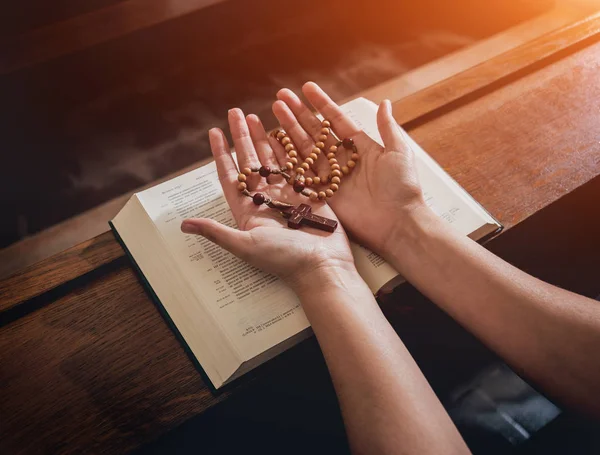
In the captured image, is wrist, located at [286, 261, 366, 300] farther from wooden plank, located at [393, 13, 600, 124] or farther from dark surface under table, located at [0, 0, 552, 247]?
dark surface under table, located at [0, 0, 552, 247]

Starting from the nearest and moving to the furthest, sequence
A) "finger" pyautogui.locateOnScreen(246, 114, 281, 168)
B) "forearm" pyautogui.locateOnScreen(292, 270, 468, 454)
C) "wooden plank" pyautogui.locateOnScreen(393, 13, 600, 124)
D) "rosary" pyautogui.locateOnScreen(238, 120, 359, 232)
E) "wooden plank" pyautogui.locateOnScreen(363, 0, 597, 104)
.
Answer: "forearm" pyautogui.locateOnScreen(292, 270, 468, 454)
"rosary" pyautogui.locateOnScreen(238, 120, 359, 232)
"finger" pyautogui.locateOnScreen(246, 114, 281, 168)
"wooden plank" pyautogui.locateOnScreen(393, 13, 600, 124)
"wooden plank" pyautogui.locateOnScreen(363, 0, 597, 104)

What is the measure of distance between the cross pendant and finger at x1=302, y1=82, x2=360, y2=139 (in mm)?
214

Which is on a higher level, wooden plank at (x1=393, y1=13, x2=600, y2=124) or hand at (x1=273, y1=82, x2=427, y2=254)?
wooden plank at (x1=393, y1=13, x2=600, y2=124)

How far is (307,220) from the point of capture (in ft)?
2.53

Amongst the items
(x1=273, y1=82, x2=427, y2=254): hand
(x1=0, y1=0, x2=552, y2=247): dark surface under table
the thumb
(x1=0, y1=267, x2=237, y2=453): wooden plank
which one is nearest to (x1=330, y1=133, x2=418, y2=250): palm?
(x1=273, y1=82, x2=427, y2=254): hand

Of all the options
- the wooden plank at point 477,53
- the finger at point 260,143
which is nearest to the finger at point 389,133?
the finger at point 260,143

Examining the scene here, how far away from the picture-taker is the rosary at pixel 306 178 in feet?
2.54

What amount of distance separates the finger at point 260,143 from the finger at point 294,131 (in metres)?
0.05

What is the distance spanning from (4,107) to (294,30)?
44.7 inches

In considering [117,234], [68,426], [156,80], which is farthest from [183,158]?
[68,426]

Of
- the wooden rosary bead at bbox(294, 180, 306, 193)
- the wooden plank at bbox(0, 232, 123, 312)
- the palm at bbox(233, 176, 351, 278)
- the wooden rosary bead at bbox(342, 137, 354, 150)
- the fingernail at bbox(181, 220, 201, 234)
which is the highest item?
the wooden plank at bbox(0, 232, 123, 312)

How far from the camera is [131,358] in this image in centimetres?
72

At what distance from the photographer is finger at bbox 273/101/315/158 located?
91 centimetres

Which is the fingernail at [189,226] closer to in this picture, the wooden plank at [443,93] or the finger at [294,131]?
the wooden plank at [443,93]
